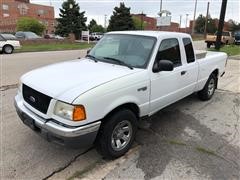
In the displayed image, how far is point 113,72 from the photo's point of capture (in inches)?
140

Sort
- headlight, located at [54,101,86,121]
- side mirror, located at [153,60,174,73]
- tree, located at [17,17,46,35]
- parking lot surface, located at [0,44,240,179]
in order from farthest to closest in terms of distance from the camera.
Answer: tree, located at [17,17,46,35]
side mirror, located at [153,60,174,73]
parking lot surface, located at [0,44,240,179]
headlight, located at [54,101,86,121]

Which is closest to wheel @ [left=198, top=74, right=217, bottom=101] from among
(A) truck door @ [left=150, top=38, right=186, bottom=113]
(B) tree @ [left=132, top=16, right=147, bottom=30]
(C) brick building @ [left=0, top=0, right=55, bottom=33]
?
(A) truck door @ [left=150, top=38, right=186, bottom=113]

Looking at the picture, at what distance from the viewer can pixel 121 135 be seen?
3.55 m

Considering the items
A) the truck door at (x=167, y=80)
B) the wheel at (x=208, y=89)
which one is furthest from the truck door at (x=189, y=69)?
the wheel at (x=208, y=89)

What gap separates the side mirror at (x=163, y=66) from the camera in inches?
148

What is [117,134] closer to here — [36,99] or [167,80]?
[36,99]

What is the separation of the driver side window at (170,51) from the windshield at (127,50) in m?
0.19

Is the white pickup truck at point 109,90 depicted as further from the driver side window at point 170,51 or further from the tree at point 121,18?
the tree at point 121,18

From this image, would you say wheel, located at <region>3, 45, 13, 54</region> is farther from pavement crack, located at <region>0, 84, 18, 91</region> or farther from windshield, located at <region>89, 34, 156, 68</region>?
windshield, located at <region>89, 34, 156, 68</region>

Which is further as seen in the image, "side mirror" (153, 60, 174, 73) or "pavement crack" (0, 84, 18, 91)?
"pavement crack" (0, 84, 18, 91)

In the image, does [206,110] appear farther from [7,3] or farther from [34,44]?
[7,3]

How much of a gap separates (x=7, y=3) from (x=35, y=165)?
80.1 metres

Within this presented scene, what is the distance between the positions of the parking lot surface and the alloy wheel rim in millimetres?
194

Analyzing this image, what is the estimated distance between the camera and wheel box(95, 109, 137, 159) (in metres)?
3.26
